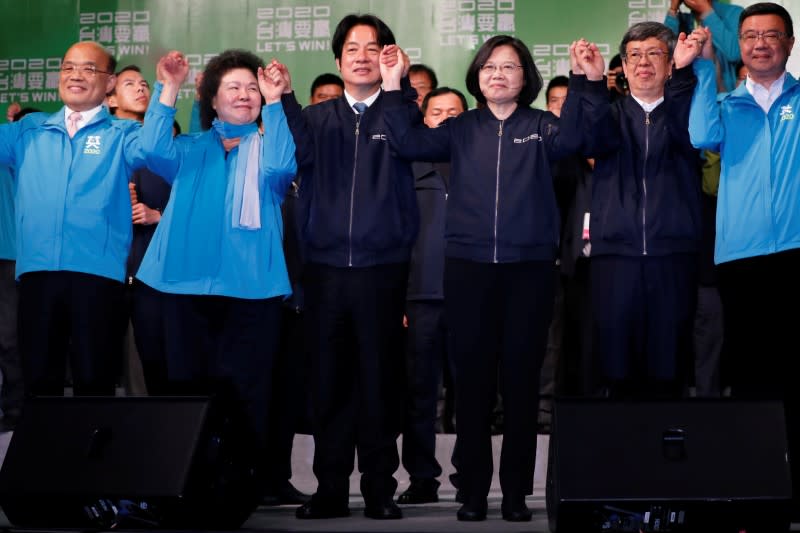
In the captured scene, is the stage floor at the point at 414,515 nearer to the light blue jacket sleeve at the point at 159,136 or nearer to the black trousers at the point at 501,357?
the black trousers at the point at 501,357

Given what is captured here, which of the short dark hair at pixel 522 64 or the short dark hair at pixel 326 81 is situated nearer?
the short dark hair at pixel 522 64

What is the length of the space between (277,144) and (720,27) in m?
3.34

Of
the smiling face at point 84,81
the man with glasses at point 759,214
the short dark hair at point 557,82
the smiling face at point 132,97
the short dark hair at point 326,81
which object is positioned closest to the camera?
the man with glasses at point 759,214

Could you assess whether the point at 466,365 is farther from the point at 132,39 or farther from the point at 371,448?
the point at 132,39

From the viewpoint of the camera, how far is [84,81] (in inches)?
176

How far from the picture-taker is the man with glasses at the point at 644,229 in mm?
4039

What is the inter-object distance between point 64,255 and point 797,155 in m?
2.71

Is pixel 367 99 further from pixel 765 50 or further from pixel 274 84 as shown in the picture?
pixel 765 50

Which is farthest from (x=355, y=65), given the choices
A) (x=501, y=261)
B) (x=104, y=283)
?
(x=104, y=283)

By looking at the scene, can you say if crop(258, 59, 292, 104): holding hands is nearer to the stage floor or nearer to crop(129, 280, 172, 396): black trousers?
crop(129, 280, 172, 396): black trousers

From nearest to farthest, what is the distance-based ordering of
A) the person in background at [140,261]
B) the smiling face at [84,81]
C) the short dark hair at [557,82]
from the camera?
the smiling face at [84,81]
the person in background at [140,261]
the short dark hair at [557,82]

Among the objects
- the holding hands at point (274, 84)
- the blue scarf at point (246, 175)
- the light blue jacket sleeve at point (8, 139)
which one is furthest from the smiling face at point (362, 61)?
the light blue jacket sleeve at point (8, 139)

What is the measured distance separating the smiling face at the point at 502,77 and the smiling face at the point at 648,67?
45cm

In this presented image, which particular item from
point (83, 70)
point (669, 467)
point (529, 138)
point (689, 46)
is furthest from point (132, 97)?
point (669, 467)
